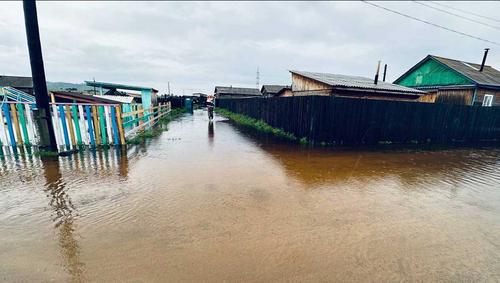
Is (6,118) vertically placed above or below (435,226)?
above

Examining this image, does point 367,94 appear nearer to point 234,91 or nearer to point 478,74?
point 478,74

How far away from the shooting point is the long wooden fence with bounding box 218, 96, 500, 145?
9.06 meters

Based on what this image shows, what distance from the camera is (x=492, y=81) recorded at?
1756 centimetres

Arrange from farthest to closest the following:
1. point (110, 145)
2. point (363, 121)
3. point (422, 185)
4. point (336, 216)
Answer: point (363, 121), point (110, 145), point (422, 185), point (336, 216)

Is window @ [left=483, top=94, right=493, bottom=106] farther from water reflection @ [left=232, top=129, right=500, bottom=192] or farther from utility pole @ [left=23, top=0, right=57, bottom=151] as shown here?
utility pole @ [left=23, top=0, right=57, bottom=151]

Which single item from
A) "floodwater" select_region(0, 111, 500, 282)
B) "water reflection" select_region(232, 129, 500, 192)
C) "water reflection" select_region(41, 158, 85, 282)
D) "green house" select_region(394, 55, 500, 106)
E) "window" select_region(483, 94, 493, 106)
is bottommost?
"water reflection" select_region(232, 129, 500, 192)

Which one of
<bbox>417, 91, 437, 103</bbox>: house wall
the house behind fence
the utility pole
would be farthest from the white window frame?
the utility pole

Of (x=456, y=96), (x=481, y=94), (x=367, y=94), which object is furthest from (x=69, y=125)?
(x=481, y=94)

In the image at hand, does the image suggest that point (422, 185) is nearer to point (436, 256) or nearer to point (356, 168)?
point (356, 168)

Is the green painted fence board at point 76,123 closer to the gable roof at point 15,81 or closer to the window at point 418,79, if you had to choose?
the window at point 418,79

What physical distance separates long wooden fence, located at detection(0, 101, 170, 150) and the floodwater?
1.28 m

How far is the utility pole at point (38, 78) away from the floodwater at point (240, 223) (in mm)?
737

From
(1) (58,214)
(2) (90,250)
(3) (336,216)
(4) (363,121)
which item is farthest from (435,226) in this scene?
(4) (363,121)

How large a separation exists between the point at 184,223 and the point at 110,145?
5.95 metres
